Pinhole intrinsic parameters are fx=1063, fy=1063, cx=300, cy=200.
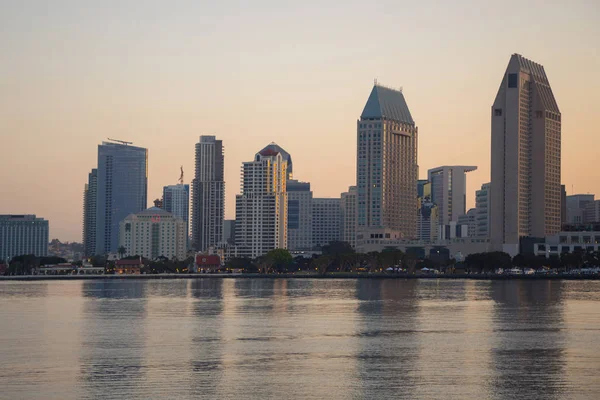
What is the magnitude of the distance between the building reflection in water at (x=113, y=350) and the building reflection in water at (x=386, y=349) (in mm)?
12616

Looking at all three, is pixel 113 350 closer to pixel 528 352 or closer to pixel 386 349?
pixel 386 349

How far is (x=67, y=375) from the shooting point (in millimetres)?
60062

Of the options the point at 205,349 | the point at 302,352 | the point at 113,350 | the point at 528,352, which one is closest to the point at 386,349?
the point at 302,352

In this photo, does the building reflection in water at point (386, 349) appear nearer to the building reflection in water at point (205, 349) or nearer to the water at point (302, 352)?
the water at point (302, 352)

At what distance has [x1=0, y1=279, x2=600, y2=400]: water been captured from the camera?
54938mm

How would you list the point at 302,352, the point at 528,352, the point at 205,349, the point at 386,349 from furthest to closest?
1. the point at 386,349
2. the point at 205,349
3. the point at 528,352
4. the point at 302,352

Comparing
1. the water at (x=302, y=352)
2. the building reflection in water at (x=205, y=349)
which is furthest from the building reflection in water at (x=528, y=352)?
the building reflection in water at (x=205, y=349)

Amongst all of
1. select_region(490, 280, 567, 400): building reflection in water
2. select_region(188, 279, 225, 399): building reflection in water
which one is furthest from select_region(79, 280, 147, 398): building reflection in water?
select_region(490, 280, 567, 400): building reflection in water

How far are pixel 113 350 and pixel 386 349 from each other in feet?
61.2

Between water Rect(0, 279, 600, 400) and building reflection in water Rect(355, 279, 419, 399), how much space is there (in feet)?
0.35

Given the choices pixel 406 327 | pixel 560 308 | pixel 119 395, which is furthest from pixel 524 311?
pixel 119 395

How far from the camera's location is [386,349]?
7325 cm

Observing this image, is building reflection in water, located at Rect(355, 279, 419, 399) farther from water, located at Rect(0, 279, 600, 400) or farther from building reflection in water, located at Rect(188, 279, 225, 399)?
building reflection in water, located at Rect(188, 279, 225, 399)

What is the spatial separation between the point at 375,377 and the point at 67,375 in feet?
57.0
